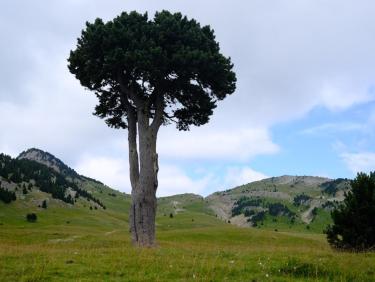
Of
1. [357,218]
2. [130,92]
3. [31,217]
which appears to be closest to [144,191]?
[130,92]

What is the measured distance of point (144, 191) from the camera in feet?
101

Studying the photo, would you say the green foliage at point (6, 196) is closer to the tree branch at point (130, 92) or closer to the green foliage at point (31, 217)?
the green foliage at point (31, 217)

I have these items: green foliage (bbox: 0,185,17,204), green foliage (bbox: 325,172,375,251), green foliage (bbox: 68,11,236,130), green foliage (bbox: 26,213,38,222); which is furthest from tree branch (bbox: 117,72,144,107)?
green foliage (bbox: 0,185,17,204)

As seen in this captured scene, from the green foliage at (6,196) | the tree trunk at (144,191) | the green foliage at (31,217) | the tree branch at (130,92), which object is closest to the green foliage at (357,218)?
the tree trunk at (144,191)

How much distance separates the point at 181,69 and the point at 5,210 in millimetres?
112078

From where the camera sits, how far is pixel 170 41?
105ft

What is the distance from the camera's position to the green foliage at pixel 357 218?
25.1 metres

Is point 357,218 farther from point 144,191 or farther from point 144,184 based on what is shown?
point 144,184

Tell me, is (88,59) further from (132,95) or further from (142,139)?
(142,139)

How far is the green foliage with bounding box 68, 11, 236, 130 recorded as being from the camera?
30516 mm

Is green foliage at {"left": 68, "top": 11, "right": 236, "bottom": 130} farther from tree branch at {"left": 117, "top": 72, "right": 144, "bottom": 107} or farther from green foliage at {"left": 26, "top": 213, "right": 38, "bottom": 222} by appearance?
green foliage at {"left": 26, "top": 213, "right": 38, "bottom": 222}

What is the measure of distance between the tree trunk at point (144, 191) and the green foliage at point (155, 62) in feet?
8.23

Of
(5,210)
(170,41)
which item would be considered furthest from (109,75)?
(5,210)

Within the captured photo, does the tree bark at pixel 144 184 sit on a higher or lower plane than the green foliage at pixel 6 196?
lower
